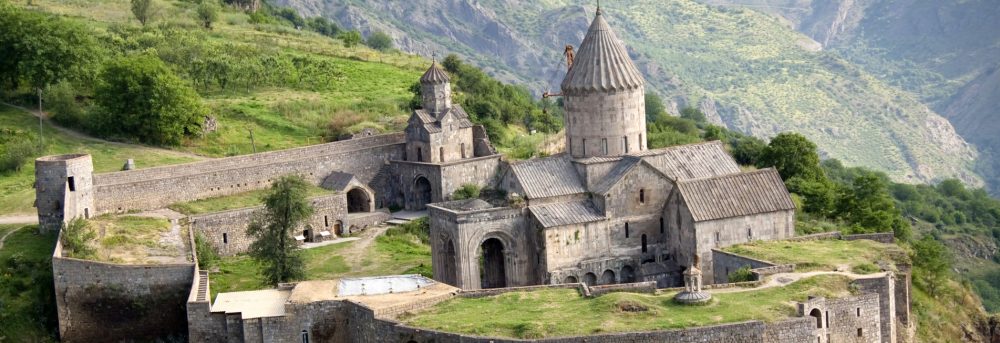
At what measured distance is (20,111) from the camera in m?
60.7

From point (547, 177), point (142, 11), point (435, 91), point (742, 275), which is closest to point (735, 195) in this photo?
point (742, 275)

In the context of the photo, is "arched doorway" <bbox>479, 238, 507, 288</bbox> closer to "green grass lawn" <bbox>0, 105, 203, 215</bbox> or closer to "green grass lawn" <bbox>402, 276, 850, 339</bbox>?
"green grass lawn" <bbox>402, 276, 850, 339</bbox>

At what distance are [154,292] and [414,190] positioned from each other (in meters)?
19.1

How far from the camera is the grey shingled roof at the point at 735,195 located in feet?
148

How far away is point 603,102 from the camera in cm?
4744

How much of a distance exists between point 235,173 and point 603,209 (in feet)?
54.6

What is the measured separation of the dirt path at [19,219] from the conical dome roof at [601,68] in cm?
2021

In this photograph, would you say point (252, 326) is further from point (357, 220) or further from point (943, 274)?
point (943, 274)

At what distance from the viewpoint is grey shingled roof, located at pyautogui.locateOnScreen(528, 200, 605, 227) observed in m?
45.3

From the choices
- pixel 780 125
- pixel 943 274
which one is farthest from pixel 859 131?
pixel 943 274

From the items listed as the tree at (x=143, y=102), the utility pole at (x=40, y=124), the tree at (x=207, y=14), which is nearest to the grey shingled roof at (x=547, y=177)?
the tree at (x=143, y=102)

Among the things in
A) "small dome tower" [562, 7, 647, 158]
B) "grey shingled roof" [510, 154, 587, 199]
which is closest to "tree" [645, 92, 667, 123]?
"small dome tower" [562, 7, 647, 158]

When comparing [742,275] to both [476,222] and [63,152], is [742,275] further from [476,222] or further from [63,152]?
[63,152]

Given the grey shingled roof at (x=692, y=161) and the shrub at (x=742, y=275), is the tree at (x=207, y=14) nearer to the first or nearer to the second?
the grey shingled roof at (x=692, y=161)
